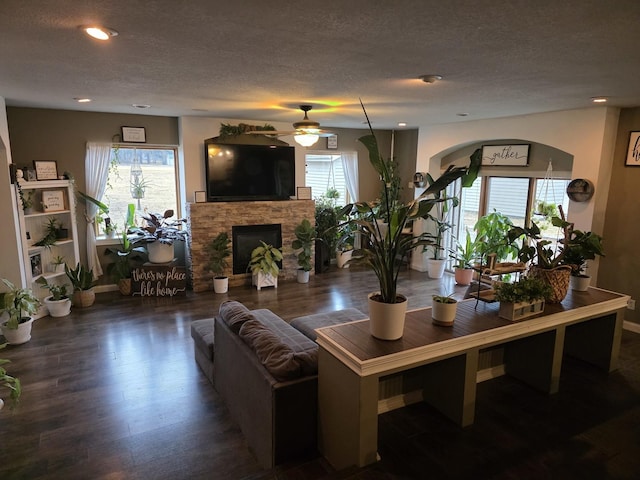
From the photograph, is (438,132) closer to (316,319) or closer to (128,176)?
(316,319)

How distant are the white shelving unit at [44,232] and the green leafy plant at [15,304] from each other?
520 millimetres

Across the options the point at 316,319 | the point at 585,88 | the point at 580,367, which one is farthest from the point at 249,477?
the point at 585,88

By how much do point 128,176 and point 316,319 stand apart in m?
4.13

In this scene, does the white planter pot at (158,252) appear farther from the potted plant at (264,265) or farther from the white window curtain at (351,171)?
the white window curtain at (351,171)

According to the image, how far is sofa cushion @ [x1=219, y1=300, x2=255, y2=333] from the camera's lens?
305 cm

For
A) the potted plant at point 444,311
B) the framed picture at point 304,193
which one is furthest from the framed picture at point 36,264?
the potted plant at point 444,311

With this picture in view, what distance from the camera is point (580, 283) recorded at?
3463 mm

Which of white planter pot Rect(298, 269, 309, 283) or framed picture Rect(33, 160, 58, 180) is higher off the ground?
framed picture Rect(33, 160, 58, 180)

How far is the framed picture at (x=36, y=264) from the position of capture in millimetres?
5086

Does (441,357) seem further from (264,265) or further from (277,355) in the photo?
(264,265)

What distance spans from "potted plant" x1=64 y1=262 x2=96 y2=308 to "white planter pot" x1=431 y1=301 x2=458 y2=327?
4.84 m

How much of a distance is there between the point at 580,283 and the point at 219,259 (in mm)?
4622

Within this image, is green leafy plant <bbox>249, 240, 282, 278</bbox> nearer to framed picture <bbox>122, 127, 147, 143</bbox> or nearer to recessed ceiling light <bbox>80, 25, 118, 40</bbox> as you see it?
framed picture <bbox>122, 127, 147, 143</bbox>

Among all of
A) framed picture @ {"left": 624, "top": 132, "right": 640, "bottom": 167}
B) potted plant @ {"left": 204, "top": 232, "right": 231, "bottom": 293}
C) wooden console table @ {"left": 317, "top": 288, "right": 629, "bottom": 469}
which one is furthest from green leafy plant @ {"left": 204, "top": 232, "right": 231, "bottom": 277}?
framed picture @ {"left": 624, "top": 132, "right": 640, "bottom": 167}
